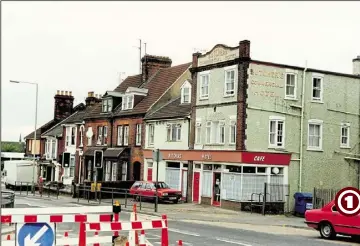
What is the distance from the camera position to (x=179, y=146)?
38562 mm

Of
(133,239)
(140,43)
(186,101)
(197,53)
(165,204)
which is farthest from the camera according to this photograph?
(140,43)

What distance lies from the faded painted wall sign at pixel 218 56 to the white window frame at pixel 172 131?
4.96 m

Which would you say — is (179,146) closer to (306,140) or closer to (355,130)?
(306,140)

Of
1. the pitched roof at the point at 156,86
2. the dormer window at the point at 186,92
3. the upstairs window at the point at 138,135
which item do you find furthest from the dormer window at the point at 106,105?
the dormer window at the point at 186,92

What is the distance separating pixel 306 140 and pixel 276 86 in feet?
13.0

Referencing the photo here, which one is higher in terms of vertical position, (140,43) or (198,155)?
(140,43)

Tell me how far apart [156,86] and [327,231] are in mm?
27993

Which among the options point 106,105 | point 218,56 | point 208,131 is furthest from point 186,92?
point 106,105

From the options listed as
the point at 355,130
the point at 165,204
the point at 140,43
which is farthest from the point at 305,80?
the point at 140,43

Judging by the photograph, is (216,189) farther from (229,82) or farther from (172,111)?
(172,111)

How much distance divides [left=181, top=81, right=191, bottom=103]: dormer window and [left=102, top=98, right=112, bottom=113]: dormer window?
9.95 metres

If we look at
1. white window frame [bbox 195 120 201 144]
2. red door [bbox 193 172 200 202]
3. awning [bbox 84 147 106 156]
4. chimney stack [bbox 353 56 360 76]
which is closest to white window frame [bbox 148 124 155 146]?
white window frame [bbox 195 120 201 144]

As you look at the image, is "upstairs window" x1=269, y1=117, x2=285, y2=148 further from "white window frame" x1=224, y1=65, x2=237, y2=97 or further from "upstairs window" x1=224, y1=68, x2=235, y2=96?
"upstairs window" x1=224, y1=68, x2=235, y2=96

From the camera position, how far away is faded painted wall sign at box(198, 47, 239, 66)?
1322 inches
